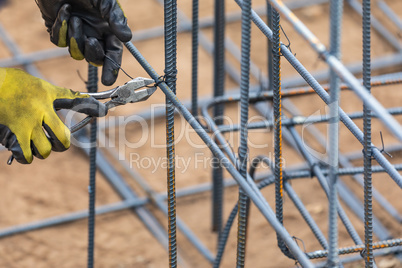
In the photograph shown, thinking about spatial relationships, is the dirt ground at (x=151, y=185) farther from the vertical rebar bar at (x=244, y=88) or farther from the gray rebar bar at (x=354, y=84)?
the gray rebar bar at (x=354, y=84)

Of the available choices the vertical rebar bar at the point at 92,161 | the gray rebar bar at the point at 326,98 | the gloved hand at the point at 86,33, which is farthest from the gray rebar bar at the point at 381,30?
the gloved hand at the point at 86,33

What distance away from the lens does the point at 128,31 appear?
227 cm

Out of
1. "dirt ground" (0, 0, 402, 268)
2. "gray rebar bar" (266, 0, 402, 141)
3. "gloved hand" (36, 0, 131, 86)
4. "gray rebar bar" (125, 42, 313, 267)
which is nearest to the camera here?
"gray rebar bar" (266, 0, 402, 141)

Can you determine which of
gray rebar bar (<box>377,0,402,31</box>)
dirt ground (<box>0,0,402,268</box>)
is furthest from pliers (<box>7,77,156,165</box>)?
gray rebar bar (<box>377,0,402,31</box>)

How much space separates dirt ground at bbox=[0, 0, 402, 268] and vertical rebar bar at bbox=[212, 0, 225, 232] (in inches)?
9.4

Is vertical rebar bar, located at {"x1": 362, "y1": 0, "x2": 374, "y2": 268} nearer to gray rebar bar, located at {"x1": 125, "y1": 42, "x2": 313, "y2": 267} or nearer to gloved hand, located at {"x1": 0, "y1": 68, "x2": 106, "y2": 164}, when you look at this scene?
gray rebar bar, located at {"x1": 125, "y1": 42, "x2": 313, "y2": 267}

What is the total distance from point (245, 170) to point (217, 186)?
173 centimetres

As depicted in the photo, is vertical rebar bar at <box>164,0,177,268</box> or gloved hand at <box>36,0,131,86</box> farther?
gloved hand at <box>36,0,131,86</box>

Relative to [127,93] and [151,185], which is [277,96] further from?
[151,185]

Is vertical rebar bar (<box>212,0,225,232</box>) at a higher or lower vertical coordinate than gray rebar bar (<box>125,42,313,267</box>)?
higher

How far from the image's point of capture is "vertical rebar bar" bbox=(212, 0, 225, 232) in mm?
3576

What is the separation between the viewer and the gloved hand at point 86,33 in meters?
2.40

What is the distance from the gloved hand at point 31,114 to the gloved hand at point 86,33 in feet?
0.75

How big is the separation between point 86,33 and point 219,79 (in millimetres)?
1337
